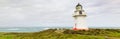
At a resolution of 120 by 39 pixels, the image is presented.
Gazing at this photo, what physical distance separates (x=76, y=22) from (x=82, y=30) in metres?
1.96

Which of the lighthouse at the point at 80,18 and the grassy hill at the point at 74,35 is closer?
the grassy hill at the point at 74,35

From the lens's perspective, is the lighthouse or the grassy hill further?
the lighthouse

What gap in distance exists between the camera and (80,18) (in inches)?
1578

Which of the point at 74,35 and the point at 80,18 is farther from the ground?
the point at 80,18

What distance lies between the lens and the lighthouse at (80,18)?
3988 centimetres

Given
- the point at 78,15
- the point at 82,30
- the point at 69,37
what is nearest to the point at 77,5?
the point at 78,15

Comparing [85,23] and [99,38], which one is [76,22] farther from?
[99,38]

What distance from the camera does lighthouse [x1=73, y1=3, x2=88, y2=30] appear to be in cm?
3988

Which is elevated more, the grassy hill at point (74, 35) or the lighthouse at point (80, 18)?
the lighthouse at point (80, 18)

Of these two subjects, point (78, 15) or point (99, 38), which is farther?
point (78, 15)

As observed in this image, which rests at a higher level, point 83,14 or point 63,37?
point 83,14

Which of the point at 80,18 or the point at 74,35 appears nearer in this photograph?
the point at 74,35

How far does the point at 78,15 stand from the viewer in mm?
39875

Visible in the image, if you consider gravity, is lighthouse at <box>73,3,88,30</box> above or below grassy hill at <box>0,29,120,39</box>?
above
